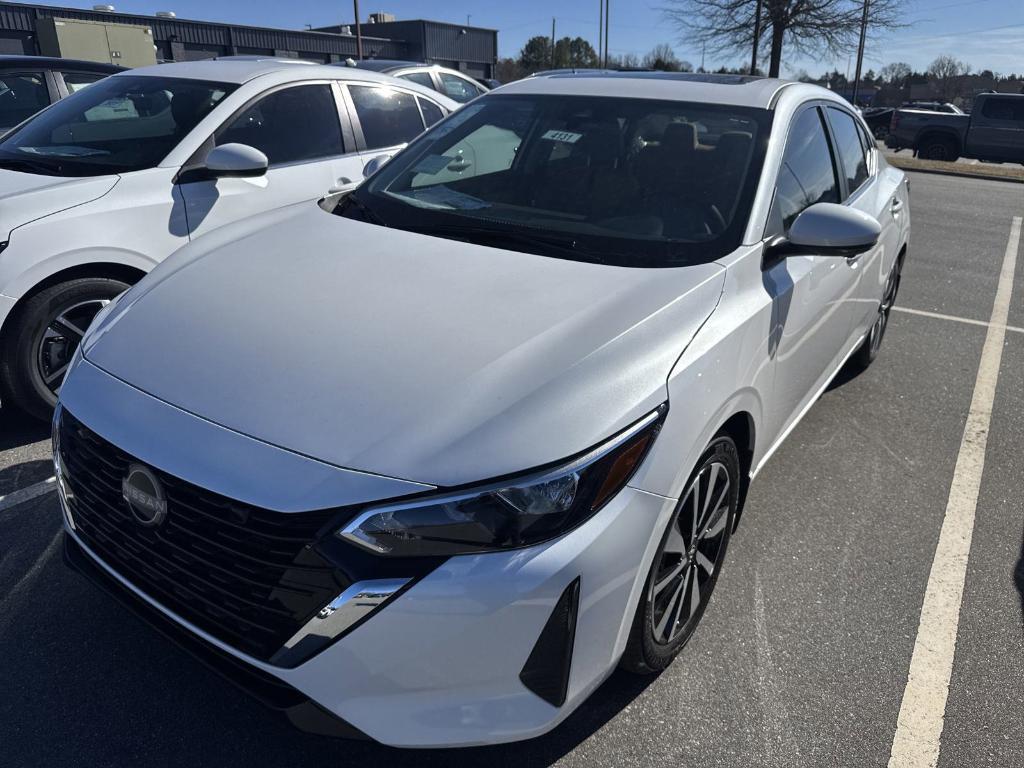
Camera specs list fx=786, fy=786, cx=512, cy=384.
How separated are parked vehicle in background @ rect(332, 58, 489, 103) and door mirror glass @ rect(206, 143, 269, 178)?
564cm

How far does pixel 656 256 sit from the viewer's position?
2.49 meters

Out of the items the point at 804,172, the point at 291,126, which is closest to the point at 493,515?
the point at 804,172

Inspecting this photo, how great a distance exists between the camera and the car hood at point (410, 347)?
1.76 meters

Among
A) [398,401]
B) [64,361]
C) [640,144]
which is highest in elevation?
[640,144]

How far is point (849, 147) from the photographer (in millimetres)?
3984

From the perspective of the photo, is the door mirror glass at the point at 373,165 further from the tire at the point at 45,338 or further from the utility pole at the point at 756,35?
the utility pole at the point at 756,35

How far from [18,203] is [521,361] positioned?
9.29ft

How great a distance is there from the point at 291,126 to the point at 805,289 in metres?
3.29

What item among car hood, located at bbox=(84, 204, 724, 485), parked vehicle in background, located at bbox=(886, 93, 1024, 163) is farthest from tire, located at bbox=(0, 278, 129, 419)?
parked vehicle in background, located at bbox=(886, 93, 1024, 163)

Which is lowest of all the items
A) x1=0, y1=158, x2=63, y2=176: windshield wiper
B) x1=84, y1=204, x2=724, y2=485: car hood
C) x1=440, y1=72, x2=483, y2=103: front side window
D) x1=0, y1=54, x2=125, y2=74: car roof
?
x1=84, y1=204, x2=724, y2=485: car hood

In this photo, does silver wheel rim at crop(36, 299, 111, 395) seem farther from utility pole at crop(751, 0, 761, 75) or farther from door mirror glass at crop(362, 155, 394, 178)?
utility pole at crop(751, 0, 761, 75)

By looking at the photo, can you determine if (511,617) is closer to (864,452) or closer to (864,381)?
(864,452)

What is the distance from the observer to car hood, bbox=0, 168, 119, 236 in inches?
137

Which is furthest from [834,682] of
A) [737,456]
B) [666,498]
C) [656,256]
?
[656,256]
